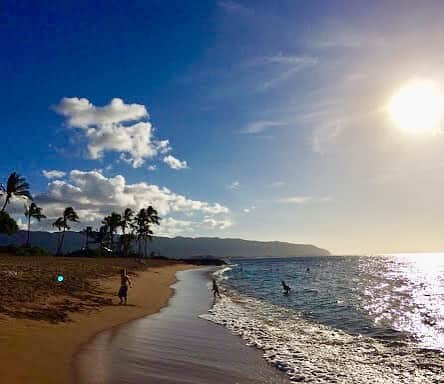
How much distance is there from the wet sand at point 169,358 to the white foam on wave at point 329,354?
0.85 meters

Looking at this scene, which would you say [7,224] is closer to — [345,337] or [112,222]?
[112,222]

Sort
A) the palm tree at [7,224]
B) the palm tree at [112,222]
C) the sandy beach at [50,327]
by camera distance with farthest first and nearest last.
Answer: the palm tree at [112,222] < the palm tree at [7,224] < the sandy beach at [50,327]

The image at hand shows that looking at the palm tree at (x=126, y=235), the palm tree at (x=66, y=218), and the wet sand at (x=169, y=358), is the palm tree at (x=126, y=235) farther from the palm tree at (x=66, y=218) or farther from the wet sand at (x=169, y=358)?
the wet sand at (x=169, y=358)

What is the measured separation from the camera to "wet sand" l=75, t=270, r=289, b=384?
32.2ft

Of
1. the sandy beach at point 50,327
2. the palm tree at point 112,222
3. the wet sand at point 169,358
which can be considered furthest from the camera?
the palm tree at point 112,222

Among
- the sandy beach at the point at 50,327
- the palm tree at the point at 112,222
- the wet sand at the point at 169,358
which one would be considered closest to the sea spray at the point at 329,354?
the wet sand at the point at 169,358

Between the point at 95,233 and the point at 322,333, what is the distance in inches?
3899

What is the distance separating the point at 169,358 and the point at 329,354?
6.02 m

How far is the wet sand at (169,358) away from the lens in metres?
9.80

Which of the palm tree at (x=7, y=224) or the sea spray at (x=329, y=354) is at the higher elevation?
the palm tree at (x=7, y=224)

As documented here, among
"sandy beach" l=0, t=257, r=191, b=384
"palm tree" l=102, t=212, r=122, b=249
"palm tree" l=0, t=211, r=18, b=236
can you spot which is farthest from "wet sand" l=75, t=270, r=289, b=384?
"palm tree" l=102, t=212, r=122, b=249

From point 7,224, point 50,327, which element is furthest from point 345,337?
point 7,224

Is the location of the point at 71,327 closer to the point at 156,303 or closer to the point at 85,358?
the point at 85,358

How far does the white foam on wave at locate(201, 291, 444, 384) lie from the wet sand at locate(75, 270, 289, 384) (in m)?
0.85
